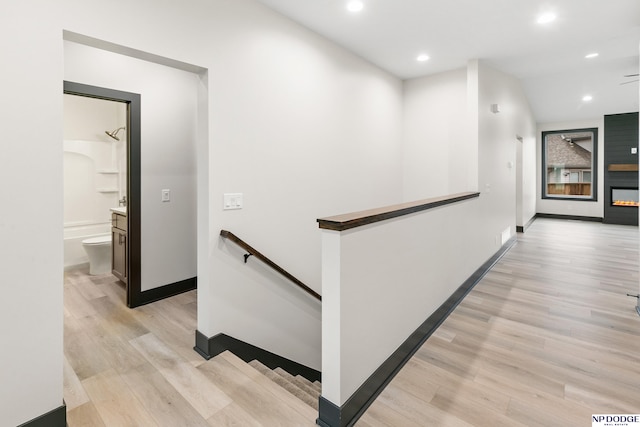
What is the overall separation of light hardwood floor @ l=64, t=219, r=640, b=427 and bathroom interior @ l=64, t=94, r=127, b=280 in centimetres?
173

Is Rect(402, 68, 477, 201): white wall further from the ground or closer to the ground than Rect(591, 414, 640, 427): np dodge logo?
Result: further from the ground

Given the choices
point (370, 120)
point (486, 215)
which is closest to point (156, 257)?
point (370, 120)

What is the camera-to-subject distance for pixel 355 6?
9.54 ft

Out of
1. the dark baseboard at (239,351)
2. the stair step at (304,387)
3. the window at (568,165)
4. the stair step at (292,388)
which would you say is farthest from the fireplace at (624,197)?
the stair step at (292,388)

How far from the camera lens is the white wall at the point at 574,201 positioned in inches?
334

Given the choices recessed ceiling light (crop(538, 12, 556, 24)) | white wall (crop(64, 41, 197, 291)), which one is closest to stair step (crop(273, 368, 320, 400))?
white wall (crop(64, 41, 197, 291))

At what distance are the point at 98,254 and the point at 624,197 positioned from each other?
36.2 ft

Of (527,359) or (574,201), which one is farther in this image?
(574,201)

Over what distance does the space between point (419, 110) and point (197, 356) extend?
14.2 feet

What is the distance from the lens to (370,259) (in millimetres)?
1901

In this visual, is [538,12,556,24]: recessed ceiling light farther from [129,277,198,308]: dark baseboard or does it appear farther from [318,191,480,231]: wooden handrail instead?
[129,277,198,308]: dark baseboard

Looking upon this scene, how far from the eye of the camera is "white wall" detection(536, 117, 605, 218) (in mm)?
8477

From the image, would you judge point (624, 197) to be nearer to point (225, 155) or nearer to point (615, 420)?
point (615, 420)

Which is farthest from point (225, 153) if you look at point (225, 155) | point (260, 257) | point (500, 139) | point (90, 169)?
point (500, 139)
